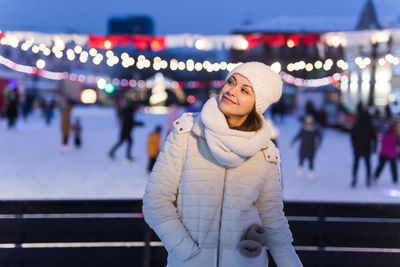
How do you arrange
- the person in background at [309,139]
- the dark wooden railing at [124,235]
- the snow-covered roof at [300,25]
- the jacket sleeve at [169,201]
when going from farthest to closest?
the snow-covered roof at [300,25] → the person in background at [309,139] → the dark wooden railing at [124,235] → the jacket sleeve at [169,201]

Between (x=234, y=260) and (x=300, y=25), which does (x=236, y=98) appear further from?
(x=300, y=25)

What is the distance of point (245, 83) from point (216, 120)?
0.20m

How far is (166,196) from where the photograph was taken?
5.50 ft

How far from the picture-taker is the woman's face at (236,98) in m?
1.70

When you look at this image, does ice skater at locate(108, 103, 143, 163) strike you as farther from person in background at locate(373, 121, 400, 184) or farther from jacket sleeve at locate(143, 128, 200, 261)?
jacket sleeve at locate(143, 128, 200, 261)

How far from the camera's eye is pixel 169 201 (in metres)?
1.68

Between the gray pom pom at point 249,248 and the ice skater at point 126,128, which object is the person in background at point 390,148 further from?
the gray pom pom at point 249,248

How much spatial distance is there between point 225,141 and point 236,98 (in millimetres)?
185

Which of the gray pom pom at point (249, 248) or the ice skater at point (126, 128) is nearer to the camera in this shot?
the gray pom pom at point (249, 248)

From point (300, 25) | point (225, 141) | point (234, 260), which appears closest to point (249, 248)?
point (234, 260)

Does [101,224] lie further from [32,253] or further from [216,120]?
[216,120]

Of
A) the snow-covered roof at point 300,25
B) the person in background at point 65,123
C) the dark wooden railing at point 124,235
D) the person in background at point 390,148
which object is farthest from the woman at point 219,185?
the snow-covered roof at point 300,25

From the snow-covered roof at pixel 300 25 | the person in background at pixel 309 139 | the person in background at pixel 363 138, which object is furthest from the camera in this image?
the snow-covered roof at pixel 300 25

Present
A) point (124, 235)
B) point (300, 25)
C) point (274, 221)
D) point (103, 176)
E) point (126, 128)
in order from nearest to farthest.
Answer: point (274, 221) → point (124, 235) → point (103, 176) → point (126, 128) → point (300, 25)
